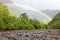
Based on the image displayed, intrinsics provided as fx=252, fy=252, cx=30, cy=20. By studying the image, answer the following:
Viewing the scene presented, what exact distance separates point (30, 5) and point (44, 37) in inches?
314

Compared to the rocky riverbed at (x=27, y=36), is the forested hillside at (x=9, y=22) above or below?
above

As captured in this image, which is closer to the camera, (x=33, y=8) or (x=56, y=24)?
(x=56, y=24)

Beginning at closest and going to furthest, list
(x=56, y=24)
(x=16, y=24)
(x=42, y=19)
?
(x=16, y=24), (x=56, y=24), (x=42, y=19)

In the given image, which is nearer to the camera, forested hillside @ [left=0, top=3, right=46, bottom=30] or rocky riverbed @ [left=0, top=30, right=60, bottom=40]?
rocky riverbed @ [left=0, top=30, right=60, bottom=40]

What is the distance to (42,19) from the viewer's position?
50.6 feet

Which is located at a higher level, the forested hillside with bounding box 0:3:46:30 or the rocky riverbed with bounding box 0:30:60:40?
the forested hillside with bounding box 0:3:46:30

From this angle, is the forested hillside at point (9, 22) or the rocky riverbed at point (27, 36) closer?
the rocky riverbed at point (27, 36)

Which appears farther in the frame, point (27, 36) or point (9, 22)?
point (9, 22)

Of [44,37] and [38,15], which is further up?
[38,15]

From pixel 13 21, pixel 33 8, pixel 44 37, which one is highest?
pixel 33 8

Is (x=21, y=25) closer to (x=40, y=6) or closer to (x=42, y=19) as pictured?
(x=42, y=19)

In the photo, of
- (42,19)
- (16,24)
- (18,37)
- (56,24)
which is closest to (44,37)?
(18,37)

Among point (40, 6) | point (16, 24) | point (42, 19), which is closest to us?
point (16, 24)

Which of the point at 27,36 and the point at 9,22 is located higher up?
the point at 9,22
